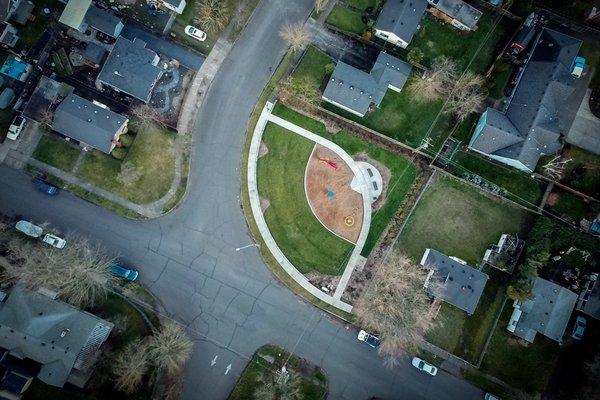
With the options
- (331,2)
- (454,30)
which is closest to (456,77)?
(454,30)

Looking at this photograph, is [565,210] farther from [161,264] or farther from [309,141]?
[161,264]

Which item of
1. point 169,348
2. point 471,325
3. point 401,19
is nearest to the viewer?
point 169,348

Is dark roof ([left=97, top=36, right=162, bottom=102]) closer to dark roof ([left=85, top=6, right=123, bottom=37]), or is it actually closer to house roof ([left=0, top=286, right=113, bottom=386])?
dark roof ([left=85, top=6, right=123, bottom=37])

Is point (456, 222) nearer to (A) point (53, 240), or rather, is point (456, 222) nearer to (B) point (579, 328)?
(B) point (579, 328)

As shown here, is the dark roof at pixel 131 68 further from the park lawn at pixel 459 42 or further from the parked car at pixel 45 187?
the park lawn at pixel 459 42

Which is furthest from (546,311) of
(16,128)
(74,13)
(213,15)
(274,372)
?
(16,128)

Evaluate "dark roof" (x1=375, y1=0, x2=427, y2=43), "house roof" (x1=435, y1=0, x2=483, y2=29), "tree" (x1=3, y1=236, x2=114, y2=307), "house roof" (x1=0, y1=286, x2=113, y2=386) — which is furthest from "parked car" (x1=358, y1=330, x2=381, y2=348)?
"house roof" (x1=435, y1=0, x2=483, y2=29)
